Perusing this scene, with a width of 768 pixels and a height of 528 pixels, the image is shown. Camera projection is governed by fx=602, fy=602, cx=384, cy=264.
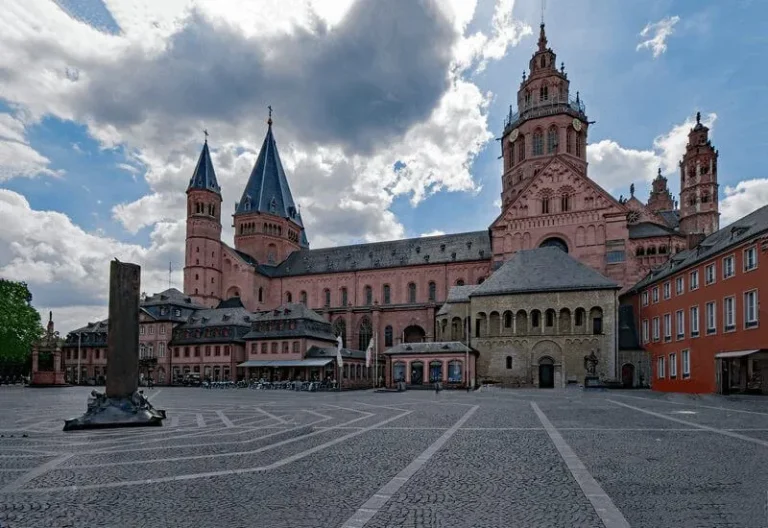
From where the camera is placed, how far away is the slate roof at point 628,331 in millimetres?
55719

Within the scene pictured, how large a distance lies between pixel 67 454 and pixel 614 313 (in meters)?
49.5

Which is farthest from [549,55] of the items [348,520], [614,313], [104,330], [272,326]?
[348,520]

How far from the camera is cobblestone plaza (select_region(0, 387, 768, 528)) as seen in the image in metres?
7.67

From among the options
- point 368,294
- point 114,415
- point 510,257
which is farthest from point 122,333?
point 368,294

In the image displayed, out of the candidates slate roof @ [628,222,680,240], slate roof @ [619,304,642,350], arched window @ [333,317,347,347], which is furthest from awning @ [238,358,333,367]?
slate roof @ [628,222,680,240]

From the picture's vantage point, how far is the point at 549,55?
80.5 m

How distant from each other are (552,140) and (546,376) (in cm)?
3261

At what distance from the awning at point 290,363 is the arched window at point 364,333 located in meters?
13.7

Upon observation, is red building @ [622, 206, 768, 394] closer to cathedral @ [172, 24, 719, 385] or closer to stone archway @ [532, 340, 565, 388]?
cathedral @ [172, 24, 719, 385]

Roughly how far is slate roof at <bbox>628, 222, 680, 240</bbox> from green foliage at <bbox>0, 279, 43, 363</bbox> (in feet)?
221

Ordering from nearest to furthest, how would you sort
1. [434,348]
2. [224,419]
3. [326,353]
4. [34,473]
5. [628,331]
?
[34,473] → [224,419] → [628,331] → [434,348] → [326,353]

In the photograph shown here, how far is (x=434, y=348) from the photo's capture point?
57312 millimetres

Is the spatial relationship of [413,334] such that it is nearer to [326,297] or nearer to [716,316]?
[326,297]

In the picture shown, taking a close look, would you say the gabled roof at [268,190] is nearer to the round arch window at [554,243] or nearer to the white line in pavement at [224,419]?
the round arch window at [554,243]
